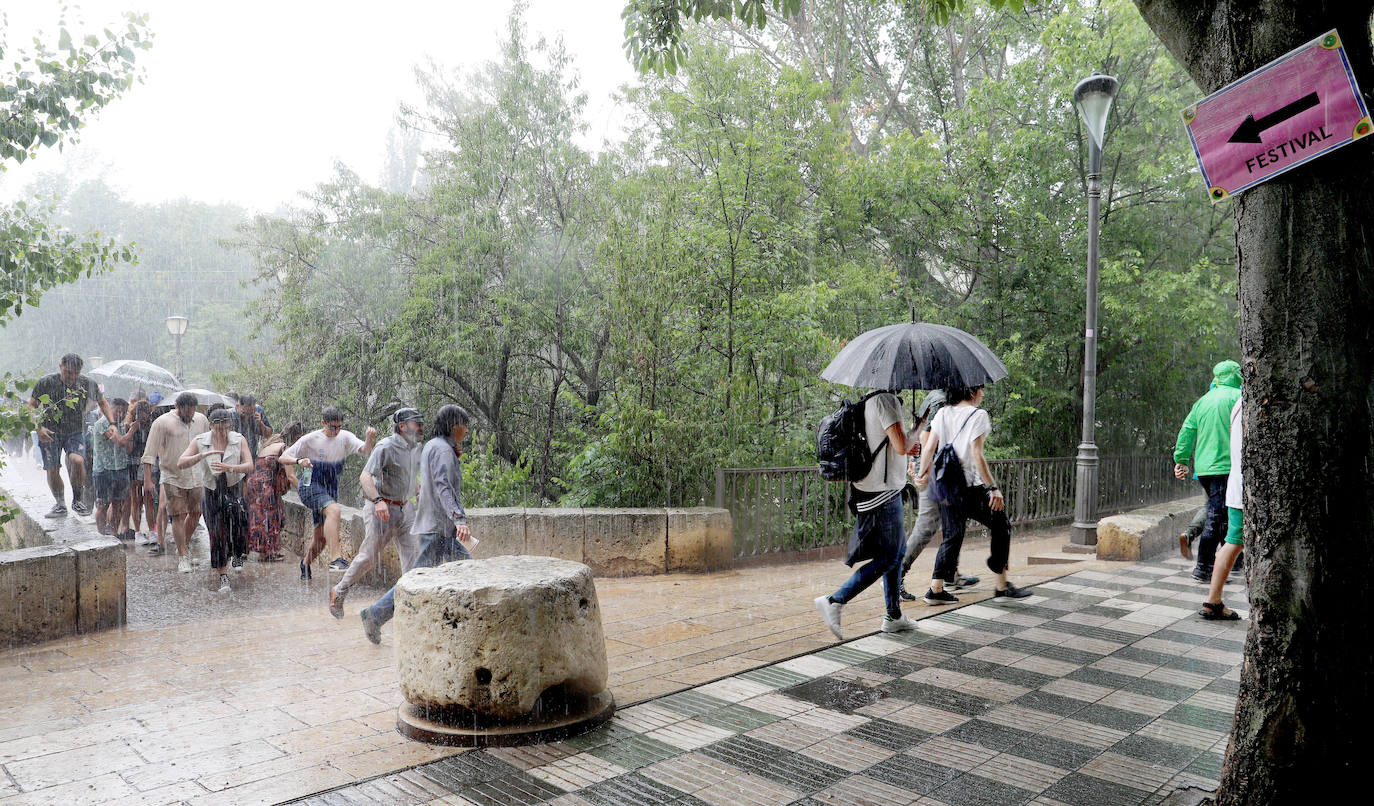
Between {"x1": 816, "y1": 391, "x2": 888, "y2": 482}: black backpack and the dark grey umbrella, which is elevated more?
the dark grey umbrella

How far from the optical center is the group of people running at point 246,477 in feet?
19.5

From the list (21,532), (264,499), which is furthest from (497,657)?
(21,532)

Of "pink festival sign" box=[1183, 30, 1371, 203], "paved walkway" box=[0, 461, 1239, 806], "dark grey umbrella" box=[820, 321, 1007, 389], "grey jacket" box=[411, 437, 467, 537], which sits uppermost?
"pink festival sign" box=[1183, 30, 1371, 203]

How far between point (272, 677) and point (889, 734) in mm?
3483

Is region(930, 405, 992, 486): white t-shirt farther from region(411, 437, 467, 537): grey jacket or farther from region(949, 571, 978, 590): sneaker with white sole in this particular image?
region(411, 437, 467, 537): grey jacket

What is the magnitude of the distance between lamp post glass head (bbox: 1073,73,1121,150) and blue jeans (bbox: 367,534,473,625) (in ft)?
26.0

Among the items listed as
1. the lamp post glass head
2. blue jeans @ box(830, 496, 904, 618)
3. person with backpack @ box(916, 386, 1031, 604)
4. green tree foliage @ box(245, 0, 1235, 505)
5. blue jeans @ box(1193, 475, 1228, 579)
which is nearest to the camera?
blue jeans @ box(830, 496, 904, 618)

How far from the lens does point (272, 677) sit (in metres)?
5.12

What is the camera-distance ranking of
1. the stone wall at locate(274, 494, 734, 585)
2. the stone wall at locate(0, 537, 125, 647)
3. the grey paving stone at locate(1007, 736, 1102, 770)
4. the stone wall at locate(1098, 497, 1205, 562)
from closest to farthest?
the grey paving stone at locate(1007, 736, 1102, 770) → the stone wall at locate(0, 537, 125, 647) → the stone wall at locate(274, 494, 734, 585) → the stone wall at locate(1098, 497, 1205, 562)

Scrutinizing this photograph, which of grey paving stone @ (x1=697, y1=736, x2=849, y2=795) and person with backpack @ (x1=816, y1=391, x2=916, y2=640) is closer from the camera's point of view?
grey paving stone @ (x1=697, y1=736, x2=849, y2=795)

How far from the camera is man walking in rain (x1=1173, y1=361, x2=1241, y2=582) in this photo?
7.01m

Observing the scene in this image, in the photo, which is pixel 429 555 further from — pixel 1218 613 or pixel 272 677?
pixel 1218 613

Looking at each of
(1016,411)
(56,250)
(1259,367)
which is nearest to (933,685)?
(1259,367)

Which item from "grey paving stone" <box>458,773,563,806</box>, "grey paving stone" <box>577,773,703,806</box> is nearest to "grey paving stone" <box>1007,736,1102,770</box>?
"grey paving stone" <box>577,773,703,806</box>
